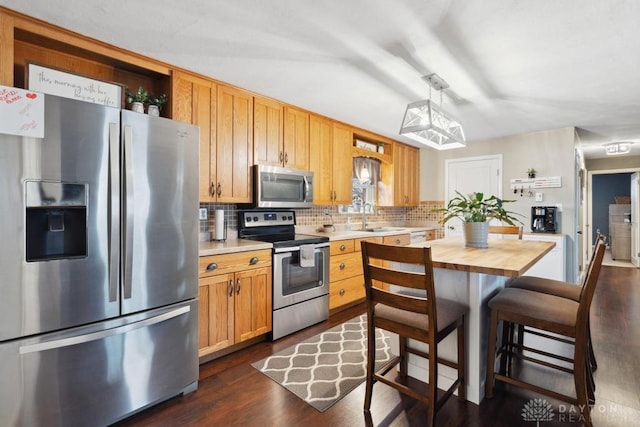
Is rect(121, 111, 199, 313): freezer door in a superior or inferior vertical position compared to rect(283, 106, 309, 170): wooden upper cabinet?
inferior

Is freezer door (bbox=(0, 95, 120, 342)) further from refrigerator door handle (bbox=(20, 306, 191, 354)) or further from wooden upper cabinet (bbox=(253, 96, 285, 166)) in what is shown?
wooden upper cabinet (bbox=(253, 96, 285, 166))

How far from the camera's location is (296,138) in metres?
3.39

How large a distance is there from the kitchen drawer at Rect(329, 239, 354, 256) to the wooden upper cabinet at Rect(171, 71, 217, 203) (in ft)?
4.31

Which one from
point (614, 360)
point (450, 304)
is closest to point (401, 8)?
point (450, 304)

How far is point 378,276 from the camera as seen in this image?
5.60 ft

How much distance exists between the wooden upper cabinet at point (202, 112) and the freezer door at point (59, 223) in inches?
34.4

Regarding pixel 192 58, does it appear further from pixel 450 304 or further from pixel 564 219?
pixel 564 219

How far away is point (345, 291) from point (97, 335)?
237 cm

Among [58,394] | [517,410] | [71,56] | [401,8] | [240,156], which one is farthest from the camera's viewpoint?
[240,156]

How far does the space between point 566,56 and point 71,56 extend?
3.42 meters

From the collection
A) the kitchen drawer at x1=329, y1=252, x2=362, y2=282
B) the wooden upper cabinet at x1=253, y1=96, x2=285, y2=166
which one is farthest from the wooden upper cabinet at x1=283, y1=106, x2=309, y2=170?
the kitchen drawer at x1=329, y1=252, x2=362, y2=282

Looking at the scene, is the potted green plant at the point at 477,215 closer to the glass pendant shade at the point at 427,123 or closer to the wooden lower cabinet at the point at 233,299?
the glass pendant shade at the point at 427,123

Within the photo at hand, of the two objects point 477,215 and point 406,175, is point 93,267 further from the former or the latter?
point 406,175

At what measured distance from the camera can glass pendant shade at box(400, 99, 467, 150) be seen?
238 centimetres
